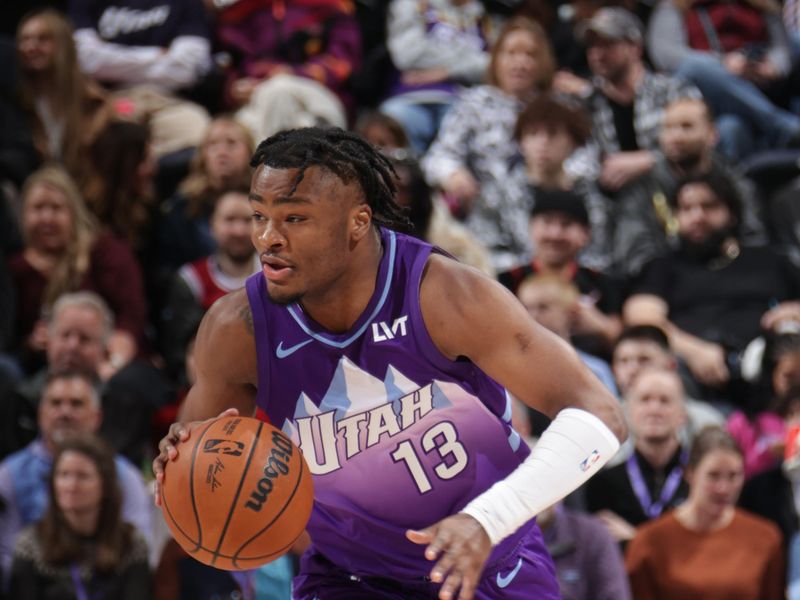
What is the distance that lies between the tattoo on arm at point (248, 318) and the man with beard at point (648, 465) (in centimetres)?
302

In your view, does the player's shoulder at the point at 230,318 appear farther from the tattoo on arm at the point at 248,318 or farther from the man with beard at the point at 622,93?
the man with beard at the point at 622,93

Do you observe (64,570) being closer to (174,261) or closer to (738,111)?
(174,261)

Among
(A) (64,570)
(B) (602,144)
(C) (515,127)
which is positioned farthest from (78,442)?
(B) (602,144)

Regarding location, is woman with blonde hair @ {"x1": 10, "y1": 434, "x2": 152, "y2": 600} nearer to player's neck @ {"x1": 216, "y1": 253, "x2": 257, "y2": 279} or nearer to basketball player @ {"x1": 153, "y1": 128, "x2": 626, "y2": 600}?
player's neck @ {"x1": 216, "y1": 253, "x2": 257, "y2": 279}

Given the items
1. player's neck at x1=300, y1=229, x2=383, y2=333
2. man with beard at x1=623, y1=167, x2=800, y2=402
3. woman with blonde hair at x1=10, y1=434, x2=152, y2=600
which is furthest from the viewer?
man with beard at x1=623, y1=167, x2=800, y2=402

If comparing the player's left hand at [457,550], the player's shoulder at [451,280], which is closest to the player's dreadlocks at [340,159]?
the player's shoulder at [451,280]

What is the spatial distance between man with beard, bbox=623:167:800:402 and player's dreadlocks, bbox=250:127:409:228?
12.7 ft

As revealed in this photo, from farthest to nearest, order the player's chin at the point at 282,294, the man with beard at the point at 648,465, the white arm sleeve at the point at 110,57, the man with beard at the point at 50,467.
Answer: the white arm sleeve at the point at 110,57 → the man with beard at the point at 648,465 → the man with beard at the point at 50,467 → the player's chin at the point at 282,294

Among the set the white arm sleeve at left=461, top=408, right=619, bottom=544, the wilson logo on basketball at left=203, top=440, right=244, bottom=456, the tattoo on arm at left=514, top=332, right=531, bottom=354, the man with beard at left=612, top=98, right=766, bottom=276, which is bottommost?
the man with beard at left=612, top=98, right=766, bottom=276

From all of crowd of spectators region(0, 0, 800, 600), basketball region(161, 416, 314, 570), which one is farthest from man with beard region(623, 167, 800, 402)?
basketball region(161, 416, 314, 570)

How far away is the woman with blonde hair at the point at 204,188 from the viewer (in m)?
7.69

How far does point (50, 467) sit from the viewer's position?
630 centimetres

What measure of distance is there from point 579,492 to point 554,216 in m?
1.55

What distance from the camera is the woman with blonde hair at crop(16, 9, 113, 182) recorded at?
7.91 m
